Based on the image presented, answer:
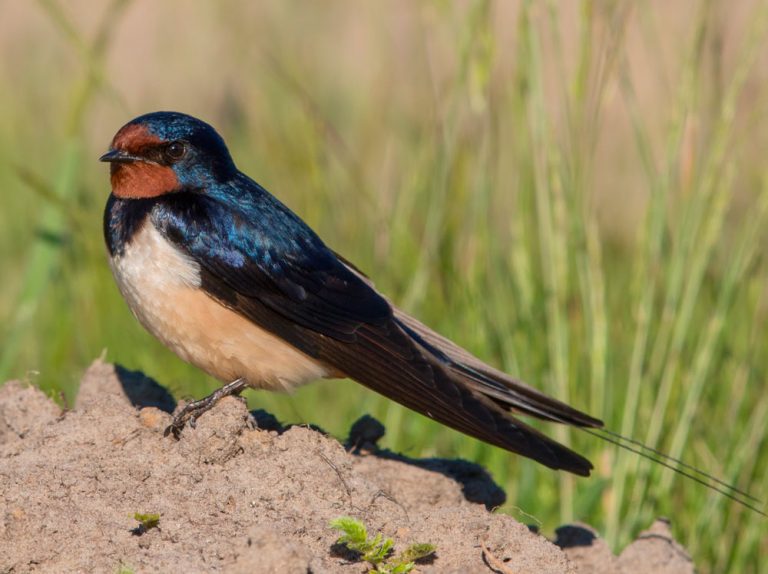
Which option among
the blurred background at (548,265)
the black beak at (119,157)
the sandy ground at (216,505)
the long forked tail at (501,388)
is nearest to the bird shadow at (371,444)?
the sandy ground at (216,505)

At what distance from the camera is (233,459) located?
3.50 m

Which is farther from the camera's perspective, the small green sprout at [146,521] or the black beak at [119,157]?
the black beak at [119,157]

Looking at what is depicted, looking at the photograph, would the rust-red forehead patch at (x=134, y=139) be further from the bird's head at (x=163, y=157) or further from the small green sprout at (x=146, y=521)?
the small green sprout at (x=146, y=521)

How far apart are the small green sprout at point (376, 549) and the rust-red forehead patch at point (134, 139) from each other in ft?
4.51

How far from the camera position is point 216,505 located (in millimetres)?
3314

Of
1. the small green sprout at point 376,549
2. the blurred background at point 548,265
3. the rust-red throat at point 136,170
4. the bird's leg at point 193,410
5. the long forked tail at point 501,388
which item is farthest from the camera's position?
the blurred background at point 548,265

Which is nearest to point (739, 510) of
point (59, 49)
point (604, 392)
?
point (604, 392)

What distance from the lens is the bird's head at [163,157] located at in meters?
4.05

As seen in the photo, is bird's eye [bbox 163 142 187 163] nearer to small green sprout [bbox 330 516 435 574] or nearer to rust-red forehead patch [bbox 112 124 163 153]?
rust-red forehead patch [bbox 112 124 163 153]

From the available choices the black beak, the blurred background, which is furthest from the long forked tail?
the black beak

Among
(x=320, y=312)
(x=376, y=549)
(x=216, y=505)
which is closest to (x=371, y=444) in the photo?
(x=320, y=312)

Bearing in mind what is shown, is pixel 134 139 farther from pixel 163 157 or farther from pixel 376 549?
pixel 376 549

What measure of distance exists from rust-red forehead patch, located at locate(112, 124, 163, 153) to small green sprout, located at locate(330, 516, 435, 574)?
1.37 meters

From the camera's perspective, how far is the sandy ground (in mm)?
→ 3111
